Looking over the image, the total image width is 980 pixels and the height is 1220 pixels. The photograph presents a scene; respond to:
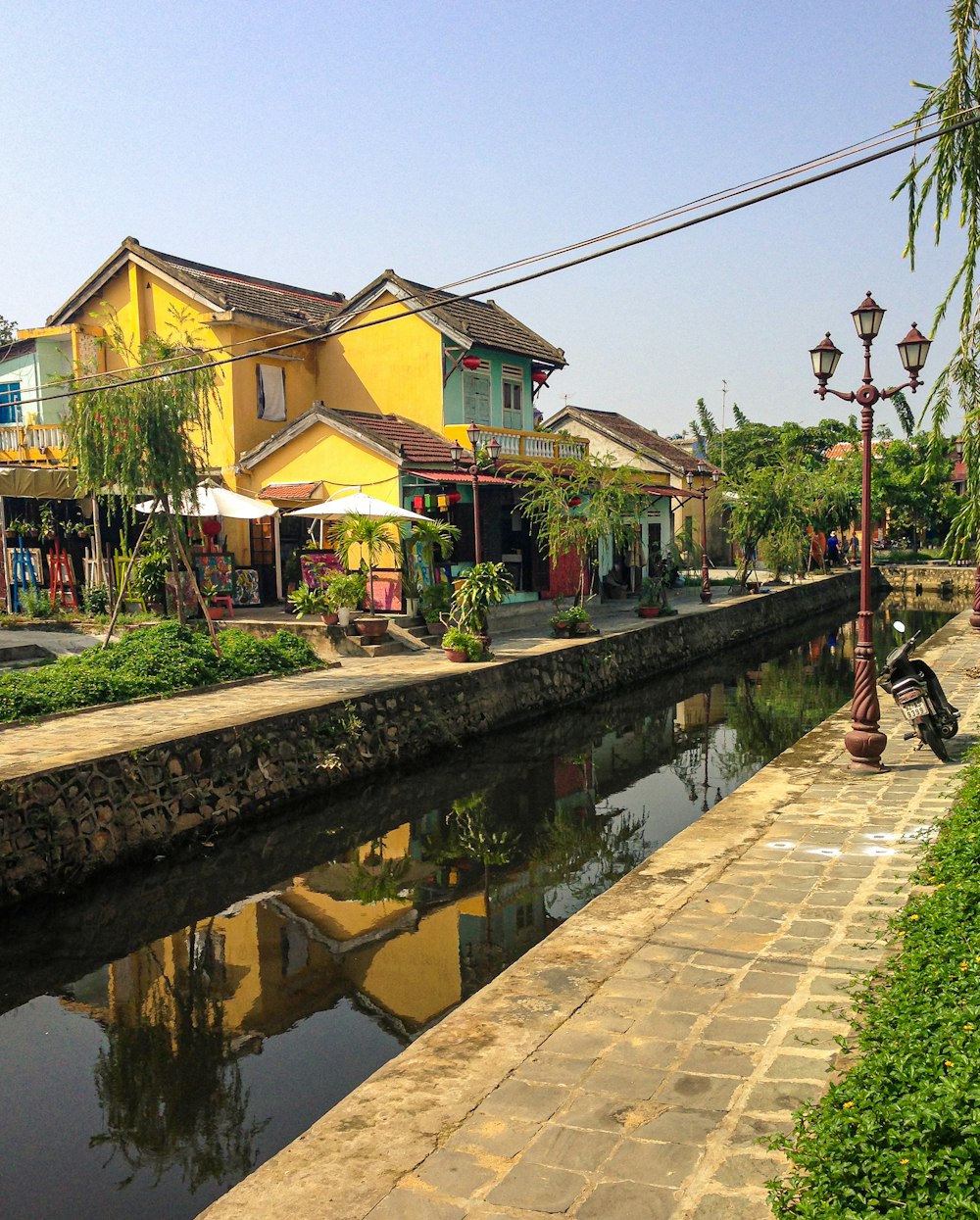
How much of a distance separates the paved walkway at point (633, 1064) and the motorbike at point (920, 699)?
2.77m

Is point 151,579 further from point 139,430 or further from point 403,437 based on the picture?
point 403,437

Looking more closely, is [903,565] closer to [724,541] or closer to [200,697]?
[724,541]

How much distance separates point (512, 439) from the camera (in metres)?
24.8

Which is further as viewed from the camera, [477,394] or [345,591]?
[477,394]

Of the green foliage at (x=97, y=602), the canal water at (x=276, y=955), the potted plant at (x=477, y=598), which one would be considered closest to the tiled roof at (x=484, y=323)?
the potted plant at (x=477, y=598)

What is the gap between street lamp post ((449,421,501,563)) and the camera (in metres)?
19.8

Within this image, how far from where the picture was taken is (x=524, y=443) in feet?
82.0

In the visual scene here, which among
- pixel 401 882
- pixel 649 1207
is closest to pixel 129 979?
pixel 401 882

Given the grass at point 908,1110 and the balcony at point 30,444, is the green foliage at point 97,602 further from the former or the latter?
the grass at point 908,1110

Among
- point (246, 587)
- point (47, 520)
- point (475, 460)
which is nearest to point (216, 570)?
point (246, 587)

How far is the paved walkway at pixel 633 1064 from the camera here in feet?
14.4

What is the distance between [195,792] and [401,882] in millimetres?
2717

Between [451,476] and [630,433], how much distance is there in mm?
19745

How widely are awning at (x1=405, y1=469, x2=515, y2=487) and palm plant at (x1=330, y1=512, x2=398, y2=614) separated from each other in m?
1.39
